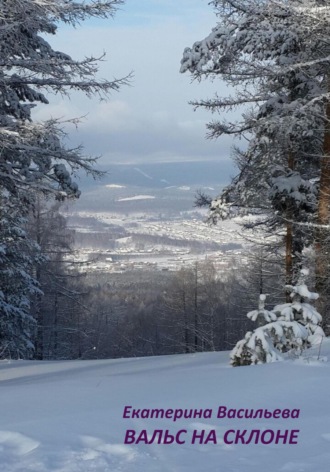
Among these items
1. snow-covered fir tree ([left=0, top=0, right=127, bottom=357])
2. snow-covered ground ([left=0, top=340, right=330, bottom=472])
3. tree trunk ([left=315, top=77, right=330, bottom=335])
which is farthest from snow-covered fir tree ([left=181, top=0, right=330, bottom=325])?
snow-covered ground ([left=0, top=340, right=330, bottom=472])

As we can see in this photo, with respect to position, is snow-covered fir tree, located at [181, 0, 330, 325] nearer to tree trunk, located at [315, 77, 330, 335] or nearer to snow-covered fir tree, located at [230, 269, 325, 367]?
tree trunk, located at [315, 77, 330, 335]

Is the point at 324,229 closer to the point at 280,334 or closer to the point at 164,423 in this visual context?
the point at 280,334

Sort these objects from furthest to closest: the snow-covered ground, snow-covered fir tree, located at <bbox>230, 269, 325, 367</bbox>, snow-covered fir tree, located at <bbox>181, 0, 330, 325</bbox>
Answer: snow-covered fir tree, located at <bbox>181, 0, 330, 325</bbox>
snow-covered fir tree, located at <bbox>230, 269, 325, 367</bbox>
the snow-covered ground

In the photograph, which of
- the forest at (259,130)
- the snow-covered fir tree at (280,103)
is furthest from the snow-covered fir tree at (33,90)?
the snow-covered fir tree at (280,103)

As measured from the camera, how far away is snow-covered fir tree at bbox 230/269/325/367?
599cm

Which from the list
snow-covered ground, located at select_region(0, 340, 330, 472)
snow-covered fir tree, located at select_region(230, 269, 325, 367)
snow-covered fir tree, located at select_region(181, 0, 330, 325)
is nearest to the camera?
snow-covered ground, located at select_region(0, 340, 330, 472)

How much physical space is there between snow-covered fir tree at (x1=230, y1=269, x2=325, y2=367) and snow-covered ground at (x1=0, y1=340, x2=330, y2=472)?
562mm

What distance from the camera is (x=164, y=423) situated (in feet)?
11.7

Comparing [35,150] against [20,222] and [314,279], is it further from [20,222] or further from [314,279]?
[20,222]

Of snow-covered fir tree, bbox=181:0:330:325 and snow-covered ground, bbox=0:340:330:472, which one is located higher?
snow-covered fir tree, bbox=181:0:330:325

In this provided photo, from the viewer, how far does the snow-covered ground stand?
2902mm

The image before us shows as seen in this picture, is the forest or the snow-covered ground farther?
the forest

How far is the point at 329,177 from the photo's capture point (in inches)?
395

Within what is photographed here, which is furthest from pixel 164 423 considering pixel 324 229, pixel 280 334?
pixel 324 229
